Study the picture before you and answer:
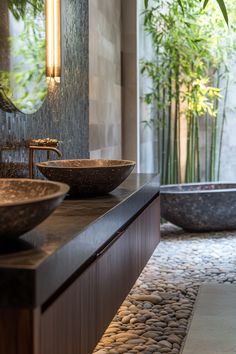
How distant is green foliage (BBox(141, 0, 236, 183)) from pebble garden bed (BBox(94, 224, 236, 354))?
0.94 metres

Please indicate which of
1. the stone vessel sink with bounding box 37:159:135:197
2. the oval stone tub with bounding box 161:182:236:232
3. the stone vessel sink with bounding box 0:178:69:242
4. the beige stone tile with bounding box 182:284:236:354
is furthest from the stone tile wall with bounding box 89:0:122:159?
the stone vessel sink with bounding box 0:178:69:242

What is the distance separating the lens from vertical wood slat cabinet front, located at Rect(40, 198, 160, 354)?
135 centimetres

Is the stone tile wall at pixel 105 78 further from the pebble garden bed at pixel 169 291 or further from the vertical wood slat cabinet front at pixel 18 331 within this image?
the vertical wood slat cabinet front at pixel 18 331

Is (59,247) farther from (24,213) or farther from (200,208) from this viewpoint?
(200,208)

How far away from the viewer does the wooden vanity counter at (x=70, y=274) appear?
1.17 meters

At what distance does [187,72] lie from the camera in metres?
5.72

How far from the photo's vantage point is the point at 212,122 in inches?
242

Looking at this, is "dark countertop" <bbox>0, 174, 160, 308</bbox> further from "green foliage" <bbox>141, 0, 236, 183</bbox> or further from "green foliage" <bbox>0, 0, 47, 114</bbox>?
"green foliage" <bbox>141, 0, 236, 183</bbox>

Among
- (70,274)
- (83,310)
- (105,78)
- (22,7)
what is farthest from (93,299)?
(105,78)

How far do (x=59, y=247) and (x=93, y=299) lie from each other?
432 mm

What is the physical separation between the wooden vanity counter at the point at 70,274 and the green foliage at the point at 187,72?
3.40 metres

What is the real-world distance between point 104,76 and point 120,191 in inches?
86.4

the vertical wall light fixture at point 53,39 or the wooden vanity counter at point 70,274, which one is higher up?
the vertical wall light fixture at point 53,39

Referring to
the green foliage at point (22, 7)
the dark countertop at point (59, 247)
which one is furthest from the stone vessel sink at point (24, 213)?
the green foliage at point (22, 7)
